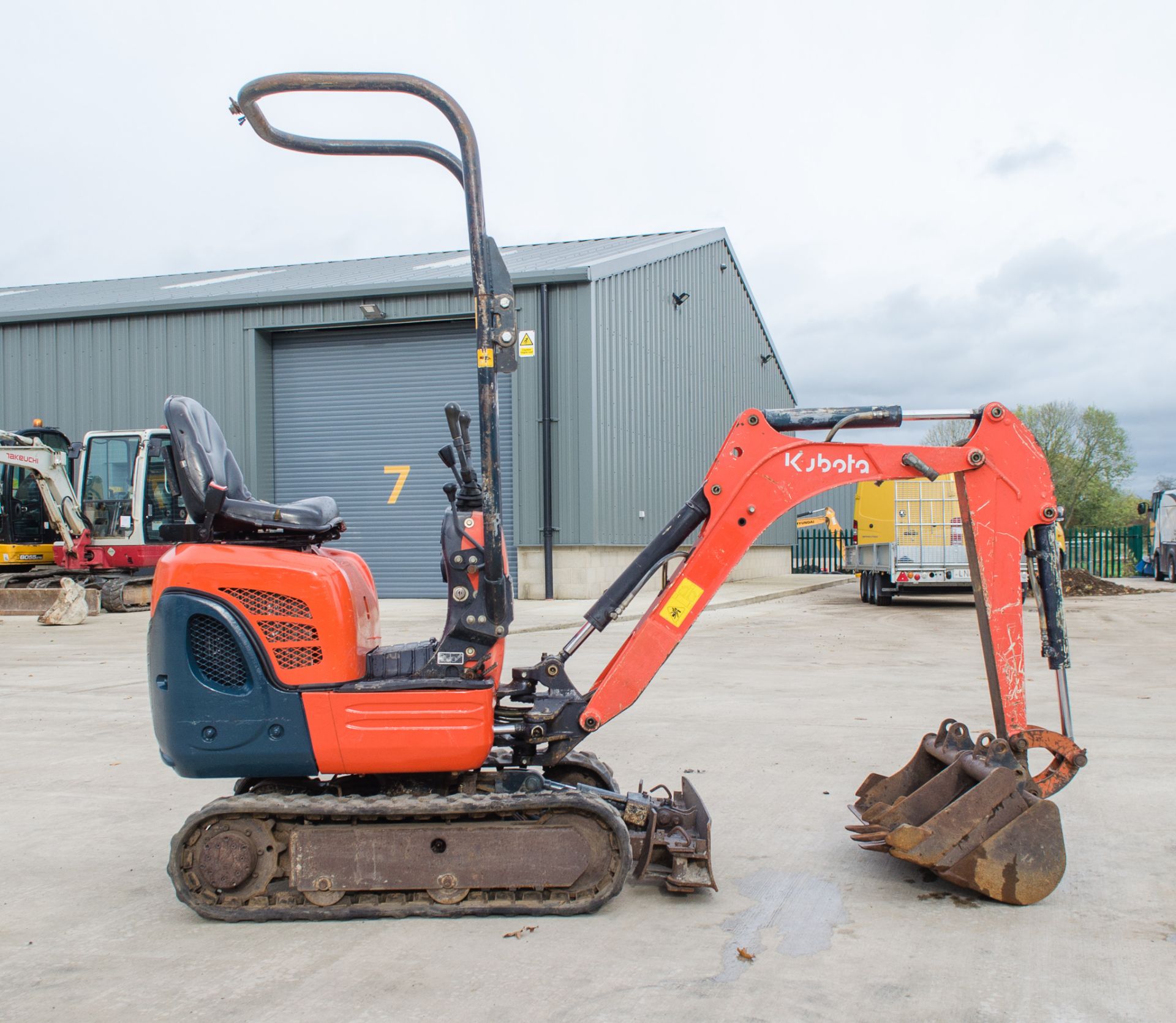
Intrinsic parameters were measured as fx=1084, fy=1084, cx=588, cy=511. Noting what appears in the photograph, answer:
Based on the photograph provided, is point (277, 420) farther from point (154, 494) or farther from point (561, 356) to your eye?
point (561, 356)

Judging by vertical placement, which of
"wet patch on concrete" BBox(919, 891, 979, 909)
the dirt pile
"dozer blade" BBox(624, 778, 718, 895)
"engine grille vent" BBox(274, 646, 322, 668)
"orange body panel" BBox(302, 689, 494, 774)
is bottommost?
the dirt pile

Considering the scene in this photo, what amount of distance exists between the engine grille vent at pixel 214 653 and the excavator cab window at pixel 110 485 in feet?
58.8

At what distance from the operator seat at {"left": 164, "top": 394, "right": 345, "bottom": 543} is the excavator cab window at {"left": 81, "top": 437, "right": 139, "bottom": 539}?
58.0 ft

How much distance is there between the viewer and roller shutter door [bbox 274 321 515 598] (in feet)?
72.3

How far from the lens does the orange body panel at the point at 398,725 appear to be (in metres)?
4.20

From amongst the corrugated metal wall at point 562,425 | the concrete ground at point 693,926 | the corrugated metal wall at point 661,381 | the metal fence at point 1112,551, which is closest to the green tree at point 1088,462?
the metal fence at point 1112,551

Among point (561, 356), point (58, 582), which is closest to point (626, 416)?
point (561, 356)

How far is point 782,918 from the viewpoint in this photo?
4.13 metres

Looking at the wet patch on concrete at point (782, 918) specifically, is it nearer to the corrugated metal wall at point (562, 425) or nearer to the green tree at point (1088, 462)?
the corrugated metal wall at point (562, 425)

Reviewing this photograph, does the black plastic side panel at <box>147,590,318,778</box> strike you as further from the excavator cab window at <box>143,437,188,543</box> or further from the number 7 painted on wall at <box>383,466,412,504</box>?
the number 7 painted on wall at <box>383,466,412,504</box>

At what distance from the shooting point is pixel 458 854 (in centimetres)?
416

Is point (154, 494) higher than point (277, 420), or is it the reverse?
point (277, 420)

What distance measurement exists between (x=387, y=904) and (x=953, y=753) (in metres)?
2.58

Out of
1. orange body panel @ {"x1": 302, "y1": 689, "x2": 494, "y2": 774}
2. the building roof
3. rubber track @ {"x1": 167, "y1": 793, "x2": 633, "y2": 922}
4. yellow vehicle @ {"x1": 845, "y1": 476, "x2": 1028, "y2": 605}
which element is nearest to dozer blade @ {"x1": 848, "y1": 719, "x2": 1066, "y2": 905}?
rubber track @ {"x1": 167, "y1": 793, "x2": 633, "y2": 922}
